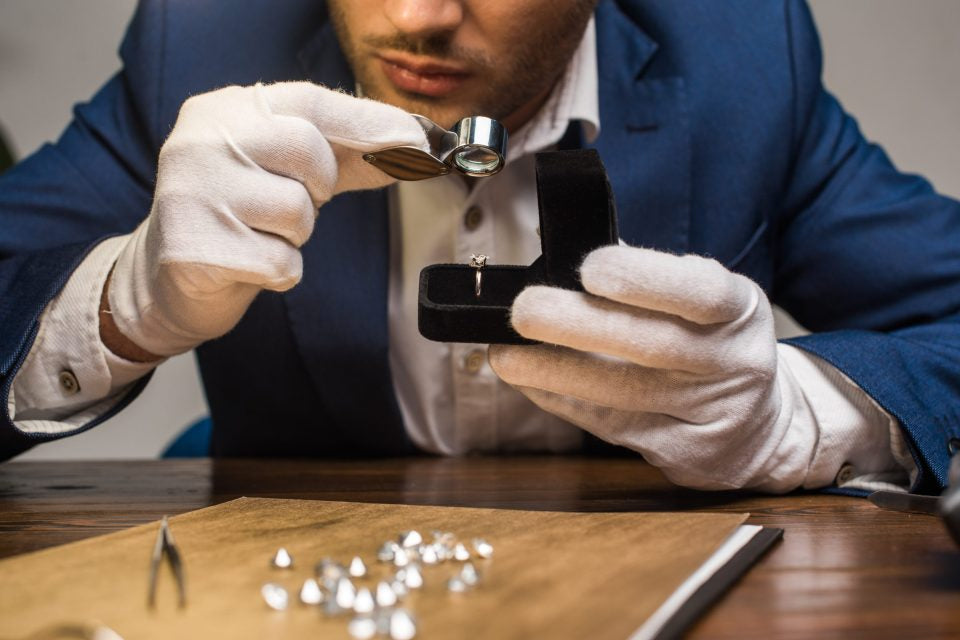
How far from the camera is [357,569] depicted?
508 mm

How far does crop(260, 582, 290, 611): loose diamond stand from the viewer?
45 cm

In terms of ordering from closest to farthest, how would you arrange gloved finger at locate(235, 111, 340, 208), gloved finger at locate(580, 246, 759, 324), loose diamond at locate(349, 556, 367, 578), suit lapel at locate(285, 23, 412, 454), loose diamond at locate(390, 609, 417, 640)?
1. loose diamond at locate(390, 609, 417, 640)
2. loose diamond at locate(349, 556, 367, 578)
3. gloved finger at locate(580, 246, 759, 324)
4. gloved finger at locate(235, 111, 340, 208)
5. suit lapel at locate(285, 23, 412, 454)

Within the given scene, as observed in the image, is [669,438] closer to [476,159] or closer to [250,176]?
[476,159]

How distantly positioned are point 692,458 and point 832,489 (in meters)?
0.16

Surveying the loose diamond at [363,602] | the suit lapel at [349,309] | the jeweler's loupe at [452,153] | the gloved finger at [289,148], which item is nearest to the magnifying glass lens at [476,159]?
the jeweler's loupe at [452,153]

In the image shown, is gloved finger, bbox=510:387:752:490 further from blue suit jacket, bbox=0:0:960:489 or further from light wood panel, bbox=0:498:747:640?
blue suit jacket, bbox=0:0:960:489

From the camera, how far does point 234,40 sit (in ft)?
3.88

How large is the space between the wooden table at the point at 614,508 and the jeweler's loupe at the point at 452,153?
0.91ft

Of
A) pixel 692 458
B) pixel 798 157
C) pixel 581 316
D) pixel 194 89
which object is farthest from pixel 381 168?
pixel 798 157

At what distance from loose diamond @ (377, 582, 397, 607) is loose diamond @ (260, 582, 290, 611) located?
45 mm

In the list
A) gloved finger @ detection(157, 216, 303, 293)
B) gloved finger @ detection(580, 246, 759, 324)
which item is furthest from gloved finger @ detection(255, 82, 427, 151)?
gloved finger @ detection(580, 246, 759, 324)

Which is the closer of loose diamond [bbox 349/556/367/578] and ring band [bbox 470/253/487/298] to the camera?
loose diamond [bbox 349/556/367/578]

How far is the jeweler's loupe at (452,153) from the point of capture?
0.77 meters

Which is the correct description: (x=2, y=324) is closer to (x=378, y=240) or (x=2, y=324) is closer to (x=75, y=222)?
(x=75, y=222)
